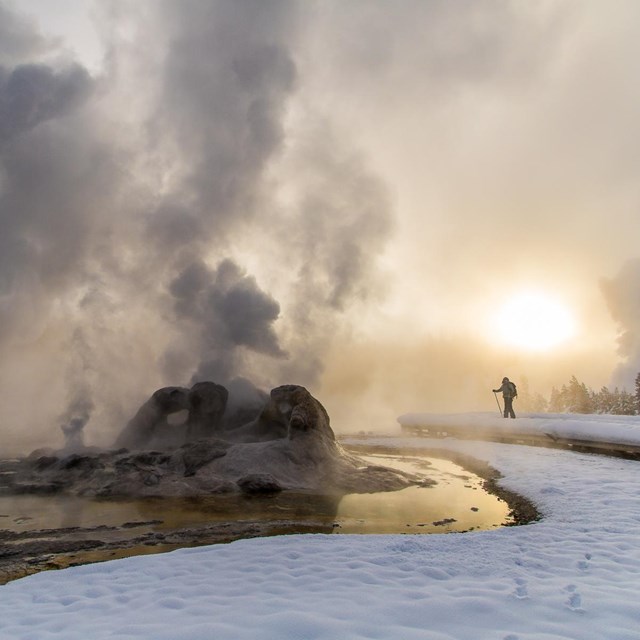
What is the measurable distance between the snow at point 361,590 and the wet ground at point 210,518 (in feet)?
4.65

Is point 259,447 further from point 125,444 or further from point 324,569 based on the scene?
point 324,569

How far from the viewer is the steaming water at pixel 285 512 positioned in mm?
9205

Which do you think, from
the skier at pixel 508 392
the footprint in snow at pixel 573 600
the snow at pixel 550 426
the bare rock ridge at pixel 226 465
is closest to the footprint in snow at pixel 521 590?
the footprint in snow at pixel 573 600

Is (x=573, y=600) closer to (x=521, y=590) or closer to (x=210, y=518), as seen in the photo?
(x=521, y=590)

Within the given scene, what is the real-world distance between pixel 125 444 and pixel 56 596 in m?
16.3

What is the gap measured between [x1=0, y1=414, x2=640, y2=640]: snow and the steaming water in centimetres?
196

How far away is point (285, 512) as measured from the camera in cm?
1052

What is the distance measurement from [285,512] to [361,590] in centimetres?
590

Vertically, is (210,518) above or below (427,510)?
above

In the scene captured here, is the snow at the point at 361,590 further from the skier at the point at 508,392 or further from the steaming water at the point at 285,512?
the skier at the point at 508,392

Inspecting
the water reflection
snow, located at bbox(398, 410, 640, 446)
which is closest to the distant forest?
snow, located at bbox(398, 410, 640, 446)

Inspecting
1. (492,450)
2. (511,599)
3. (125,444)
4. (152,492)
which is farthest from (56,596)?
(492,450)

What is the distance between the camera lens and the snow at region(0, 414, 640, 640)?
4039mm

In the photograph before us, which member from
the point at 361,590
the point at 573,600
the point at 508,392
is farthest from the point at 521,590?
the point at 508,392
